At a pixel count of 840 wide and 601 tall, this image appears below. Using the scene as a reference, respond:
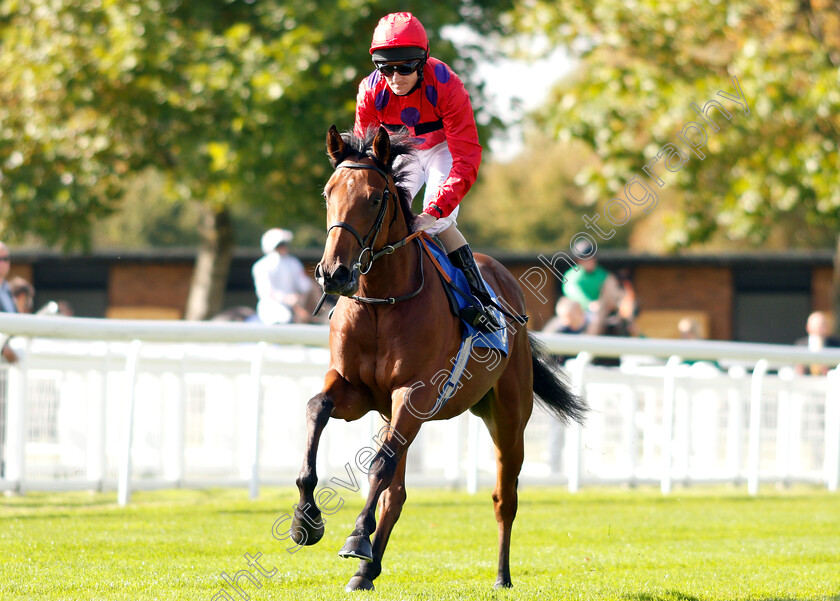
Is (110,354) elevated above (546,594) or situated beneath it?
elevated above

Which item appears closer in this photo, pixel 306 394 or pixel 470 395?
pixel 470 395

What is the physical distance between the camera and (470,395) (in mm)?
5281

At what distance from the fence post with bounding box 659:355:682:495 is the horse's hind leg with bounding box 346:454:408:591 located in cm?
513

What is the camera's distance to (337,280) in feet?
14.3

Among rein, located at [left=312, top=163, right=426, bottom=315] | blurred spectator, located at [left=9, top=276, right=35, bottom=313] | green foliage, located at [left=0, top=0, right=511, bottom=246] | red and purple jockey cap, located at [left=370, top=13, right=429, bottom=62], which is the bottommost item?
blurred spectator, located at [left=9, top=276, right=35, bottom=313]

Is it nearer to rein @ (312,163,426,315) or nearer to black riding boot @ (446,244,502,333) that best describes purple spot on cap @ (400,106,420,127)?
rein @ (312,163,426,315)

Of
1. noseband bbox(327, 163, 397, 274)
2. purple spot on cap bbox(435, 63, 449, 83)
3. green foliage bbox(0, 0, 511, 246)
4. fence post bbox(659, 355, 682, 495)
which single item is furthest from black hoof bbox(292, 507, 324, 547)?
green foliage bbox(0, 0, 511, 246)

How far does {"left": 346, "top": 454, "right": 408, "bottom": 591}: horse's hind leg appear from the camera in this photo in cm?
484

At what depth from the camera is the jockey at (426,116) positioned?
16.5ft

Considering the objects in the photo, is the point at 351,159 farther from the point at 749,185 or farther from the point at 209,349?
the point at 749,185

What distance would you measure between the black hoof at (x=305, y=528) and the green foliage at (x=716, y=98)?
11.0 m

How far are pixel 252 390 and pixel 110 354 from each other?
1.12 meters

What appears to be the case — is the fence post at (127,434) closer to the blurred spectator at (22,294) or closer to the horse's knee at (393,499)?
the blurred spectator at (22,294)

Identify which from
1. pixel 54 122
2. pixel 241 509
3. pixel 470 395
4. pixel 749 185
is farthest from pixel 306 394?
pixel 54 122
